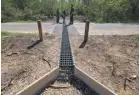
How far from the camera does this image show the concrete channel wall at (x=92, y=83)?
5.60 m

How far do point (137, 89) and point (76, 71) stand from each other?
186 cm

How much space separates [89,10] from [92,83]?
1863 centimetres

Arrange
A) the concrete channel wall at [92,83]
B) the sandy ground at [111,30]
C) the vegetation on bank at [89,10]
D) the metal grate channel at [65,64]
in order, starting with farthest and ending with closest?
the vegetation on bank at [89,10] < the sandy ground at [111,30] < the metal grate channel at [65,64] < the concrete channel wall at [92,83]

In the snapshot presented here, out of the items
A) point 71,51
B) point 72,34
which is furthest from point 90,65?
point 72,34

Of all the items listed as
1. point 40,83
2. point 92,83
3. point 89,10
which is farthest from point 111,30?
point 89,10

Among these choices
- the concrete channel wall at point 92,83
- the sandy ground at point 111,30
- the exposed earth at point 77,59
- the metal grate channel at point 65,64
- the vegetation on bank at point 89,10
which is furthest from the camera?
the vegetation on bank at point 89,10

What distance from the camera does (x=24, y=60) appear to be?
309 inches

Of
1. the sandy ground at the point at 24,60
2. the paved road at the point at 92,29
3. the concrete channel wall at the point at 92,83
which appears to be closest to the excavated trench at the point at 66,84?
the concrete channel wall at the point at 92,83

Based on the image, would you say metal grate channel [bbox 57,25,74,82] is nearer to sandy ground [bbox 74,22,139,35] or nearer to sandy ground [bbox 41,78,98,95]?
sandy ground [bbox 41,78,98,95]

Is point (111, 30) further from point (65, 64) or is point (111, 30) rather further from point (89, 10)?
point (89, 10)

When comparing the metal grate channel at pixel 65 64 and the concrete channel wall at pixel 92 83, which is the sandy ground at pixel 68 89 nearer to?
the concrete channel wall at pixel 92 83

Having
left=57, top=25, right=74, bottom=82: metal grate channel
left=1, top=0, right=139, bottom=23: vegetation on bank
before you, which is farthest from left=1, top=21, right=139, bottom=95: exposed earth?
left=1, top=0, right=139, bottom=23: vegetation on bank

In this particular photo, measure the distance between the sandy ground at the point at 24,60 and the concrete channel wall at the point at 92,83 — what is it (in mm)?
949

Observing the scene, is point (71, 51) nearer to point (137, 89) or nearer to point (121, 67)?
point (121, 67)
